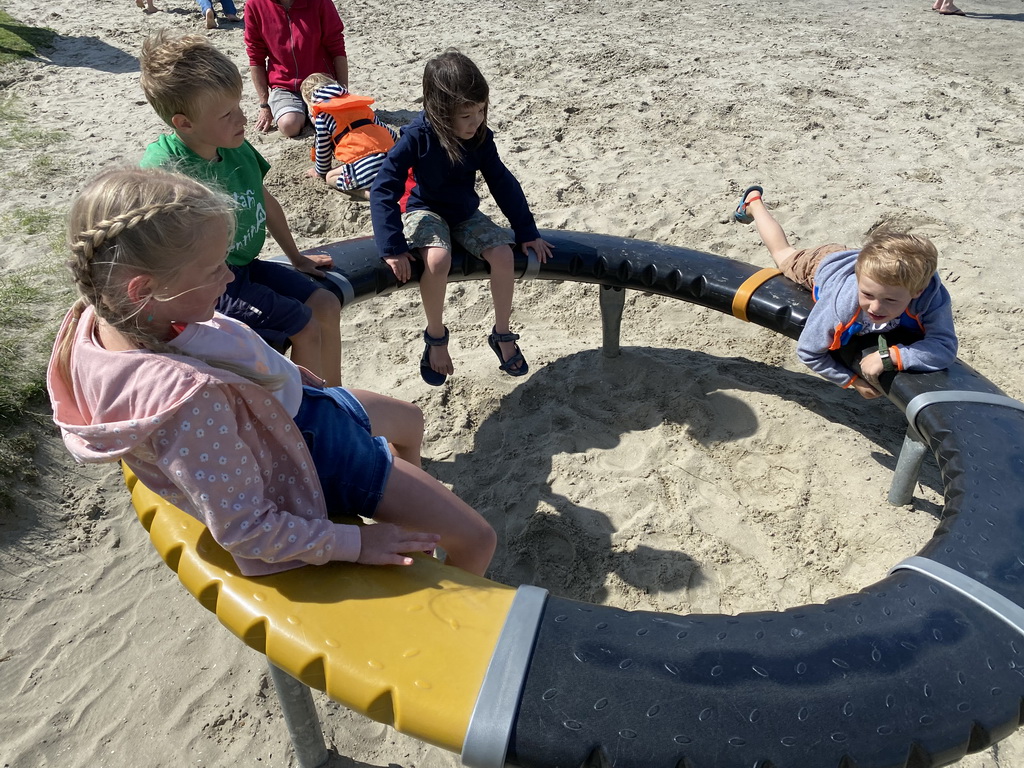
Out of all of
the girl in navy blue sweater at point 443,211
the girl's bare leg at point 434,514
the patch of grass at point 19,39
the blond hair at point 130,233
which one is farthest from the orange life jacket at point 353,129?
the patch of grass at point 19,39

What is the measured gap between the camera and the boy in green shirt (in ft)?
7.18

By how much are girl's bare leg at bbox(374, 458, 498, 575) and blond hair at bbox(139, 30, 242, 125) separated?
1.20m

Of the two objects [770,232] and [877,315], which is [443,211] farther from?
[877,315]

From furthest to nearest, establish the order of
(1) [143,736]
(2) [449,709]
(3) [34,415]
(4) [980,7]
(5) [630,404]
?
(4) [980,7], (5) [630,404], (3) [34,415], (1) [143,736], (2) [449,709]

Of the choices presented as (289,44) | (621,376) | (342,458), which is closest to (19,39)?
(289,44)

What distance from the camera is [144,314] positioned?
4.59 feet

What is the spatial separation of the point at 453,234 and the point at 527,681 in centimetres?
205

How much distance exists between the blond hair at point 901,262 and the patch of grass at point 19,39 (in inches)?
294

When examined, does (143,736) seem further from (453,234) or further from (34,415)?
(453,234)

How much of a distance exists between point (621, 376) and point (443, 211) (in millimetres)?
1000

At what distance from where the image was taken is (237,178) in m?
2.47

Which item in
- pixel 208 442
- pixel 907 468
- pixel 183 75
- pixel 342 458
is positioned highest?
pixel 183 75

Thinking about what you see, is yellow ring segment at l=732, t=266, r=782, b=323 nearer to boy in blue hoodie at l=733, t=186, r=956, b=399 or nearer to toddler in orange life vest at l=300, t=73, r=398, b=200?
boy in blue hoodie at l=733, t=186, r=956, b=399

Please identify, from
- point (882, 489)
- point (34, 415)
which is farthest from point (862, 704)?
point (34, 415)
